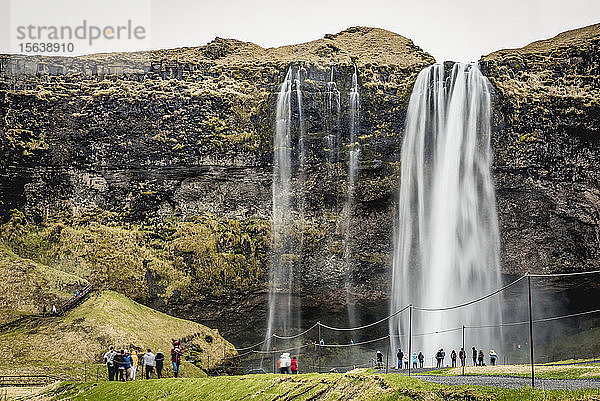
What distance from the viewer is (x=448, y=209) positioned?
139 feet

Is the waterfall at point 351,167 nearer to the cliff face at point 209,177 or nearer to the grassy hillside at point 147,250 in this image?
the cliff face at point 209,177

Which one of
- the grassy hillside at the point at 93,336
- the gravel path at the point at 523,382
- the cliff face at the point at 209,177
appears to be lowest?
the grassy hillside at the point at 93,336

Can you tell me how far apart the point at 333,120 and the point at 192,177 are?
10.8 m

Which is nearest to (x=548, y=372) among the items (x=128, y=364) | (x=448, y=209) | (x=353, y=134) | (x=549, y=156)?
(x=128, y=364)

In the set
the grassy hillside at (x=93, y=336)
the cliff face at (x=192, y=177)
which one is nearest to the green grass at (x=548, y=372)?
the grassy hillside at (x=93, y=336)

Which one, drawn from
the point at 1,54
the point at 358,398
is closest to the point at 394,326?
the point at 358,398

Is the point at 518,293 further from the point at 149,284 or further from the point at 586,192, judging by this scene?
the point at 149,284

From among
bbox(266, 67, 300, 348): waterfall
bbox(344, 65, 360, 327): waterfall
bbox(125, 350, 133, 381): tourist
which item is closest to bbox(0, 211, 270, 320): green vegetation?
bbox(266, 67, 300, 348): waterfall

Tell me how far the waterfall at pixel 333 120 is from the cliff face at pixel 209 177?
0.45ft

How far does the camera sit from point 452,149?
139 ft

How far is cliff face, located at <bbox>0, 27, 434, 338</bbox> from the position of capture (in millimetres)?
43812

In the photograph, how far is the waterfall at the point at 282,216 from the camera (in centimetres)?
4472

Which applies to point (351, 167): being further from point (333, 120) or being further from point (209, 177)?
point (209, 177)

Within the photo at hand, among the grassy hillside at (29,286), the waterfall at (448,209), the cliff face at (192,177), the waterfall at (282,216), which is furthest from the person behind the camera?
the waterfall at (282,216)
